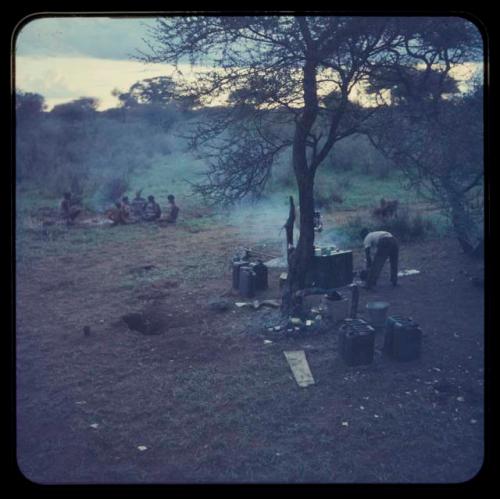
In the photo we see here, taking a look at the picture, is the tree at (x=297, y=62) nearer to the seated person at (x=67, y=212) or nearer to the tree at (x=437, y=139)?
the tree at (x=437, y=139)

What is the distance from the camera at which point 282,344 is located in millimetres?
6160

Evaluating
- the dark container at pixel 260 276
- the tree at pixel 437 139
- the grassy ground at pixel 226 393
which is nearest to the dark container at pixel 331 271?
the grassy ground at pixel 226 393

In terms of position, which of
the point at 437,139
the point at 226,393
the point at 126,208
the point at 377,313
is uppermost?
the point at 437,139

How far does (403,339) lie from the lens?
554cm

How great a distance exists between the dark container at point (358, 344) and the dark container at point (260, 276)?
2570 millimetres

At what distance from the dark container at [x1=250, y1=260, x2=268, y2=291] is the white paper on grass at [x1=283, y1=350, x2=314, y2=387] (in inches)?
87.3

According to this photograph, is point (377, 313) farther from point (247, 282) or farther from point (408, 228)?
point (408, 228)

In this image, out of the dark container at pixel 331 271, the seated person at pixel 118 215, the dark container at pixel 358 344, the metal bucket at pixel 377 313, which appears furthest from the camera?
the seated person at pixel 118 215

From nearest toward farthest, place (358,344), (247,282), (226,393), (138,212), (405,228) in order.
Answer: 1. (226,393)
2. (358,344)
3. (247,282)
4. (405,228)
5. (138,212)

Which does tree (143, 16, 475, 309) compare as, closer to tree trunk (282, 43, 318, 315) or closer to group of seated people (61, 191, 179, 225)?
tree trunk (282, 43, 318, 315)

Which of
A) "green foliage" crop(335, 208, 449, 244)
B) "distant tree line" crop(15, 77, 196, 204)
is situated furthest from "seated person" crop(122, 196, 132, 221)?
"green foliage" crop(335, 208, 449, 244)

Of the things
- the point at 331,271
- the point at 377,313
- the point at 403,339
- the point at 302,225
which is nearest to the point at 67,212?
the point at 302,225

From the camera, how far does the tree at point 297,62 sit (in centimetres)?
624

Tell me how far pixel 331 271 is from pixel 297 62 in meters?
2.92
